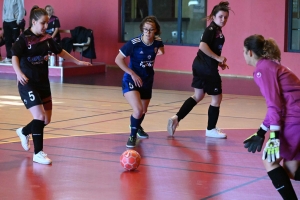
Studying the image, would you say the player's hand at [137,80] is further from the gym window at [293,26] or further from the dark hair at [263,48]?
the gym window at [293,26]

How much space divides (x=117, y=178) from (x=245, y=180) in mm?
1070

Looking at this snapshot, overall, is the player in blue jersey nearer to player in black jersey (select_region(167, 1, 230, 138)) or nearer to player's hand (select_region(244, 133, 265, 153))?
player in black jersey (select_region(167, 1, 230, 138))

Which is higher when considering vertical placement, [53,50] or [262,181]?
[53,50]

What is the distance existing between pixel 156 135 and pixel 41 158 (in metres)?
1.94

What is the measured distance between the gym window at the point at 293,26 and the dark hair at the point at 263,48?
1062cm

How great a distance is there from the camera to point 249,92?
39.7ft

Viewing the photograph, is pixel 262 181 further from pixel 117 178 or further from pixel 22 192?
pixel 22 192

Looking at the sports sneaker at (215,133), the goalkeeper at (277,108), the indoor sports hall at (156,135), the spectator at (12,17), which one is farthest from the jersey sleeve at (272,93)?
the spectator at (12,17)

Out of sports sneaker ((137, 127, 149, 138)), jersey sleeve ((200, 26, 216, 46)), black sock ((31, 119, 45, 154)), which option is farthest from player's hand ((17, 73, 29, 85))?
jersey sleeve ((200, 26, 216, 46))

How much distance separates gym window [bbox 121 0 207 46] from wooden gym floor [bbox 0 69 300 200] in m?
5.64

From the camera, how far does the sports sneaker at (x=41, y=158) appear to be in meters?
5.86

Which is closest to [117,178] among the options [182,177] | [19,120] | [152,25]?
[182,177]

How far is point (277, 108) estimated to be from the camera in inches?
163

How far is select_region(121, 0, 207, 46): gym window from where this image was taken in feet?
53.0
